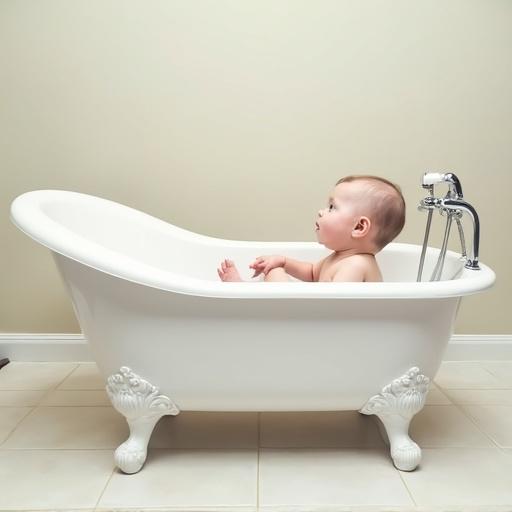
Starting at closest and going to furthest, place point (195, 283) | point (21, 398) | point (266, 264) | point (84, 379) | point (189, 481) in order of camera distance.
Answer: point (195, 283)
point (189, 481)
point (266, 264)
point (21, 398)
point (84, 379)

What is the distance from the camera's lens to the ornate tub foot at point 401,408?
1.17 m

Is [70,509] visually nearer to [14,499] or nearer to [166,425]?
[14,499]

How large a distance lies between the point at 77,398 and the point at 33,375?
11.1 inches

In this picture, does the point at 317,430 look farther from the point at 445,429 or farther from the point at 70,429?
the point at 70,429

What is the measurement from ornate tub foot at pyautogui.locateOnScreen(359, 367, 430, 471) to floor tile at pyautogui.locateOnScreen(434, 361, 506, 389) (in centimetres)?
58

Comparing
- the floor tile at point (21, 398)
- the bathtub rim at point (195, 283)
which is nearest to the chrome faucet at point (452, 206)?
the bathtub rim at point (195, 283)

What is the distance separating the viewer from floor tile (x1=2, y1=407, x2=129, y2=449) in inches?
52.6

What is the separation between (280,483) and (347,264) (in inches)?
21.3

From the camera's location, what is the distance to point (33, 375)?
1.80m

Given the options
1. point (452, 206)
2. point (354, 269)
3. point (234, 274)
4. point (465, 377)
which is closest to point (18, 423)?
point (234, 274)

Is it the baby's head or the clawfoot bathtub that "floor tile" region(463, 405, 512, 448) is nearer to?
the clawfoot bathtub

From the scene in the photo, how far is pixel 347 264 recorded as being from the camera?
1.30 m

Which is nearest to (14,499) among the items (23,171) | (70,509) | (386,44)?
(70,509)

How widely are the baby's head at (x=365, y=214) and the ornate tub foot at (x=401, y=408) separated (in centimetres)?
35
